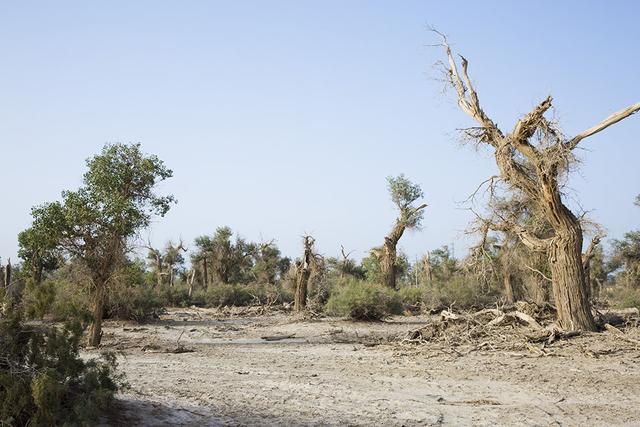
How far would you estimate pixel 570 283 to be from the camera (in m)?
15.3

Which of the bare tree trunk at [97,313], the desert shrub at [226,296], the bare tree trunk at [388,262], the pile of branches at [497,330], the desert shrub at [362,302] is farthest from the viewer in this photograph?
the desert shrub at [226,296]

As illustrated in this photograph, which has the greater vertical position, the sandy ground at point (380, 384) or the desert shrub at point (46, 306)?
the desert shrub at point (46, 306)

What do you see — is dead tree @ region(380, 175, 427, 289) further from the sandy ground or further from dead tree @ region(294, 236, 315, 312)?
the sandy ground

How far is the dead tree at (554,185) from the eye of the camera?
15.3 m

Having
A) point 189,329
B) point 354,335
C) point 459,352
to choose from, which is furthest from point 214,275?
point 459,352

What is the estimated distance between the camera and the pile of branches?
14163 mm

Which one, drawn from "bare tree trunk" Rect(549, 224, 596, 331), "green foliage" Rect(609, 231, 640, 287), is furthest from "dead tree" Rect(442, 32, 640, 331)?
"green foliage" Rect(609, 231, 640, 287)

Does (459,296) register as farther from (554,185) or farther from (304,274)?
(554,185)

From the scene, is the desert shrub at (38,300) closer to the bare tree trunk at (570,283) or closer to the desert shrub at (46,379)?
the desert shrub at (46,379)

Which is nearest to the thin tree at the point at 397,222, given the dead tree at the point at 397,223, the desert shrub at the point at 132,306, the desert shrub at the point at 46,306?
the dead tree at the point at 397,223

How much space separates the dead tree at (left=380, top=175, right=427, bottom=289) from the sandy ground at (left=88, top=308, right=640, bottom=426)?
14920 mm

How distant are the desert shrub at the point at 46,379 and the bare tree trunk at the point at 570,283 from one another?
11.5 meters

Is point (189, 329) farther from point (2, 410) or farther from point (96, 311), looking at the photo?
point (2, 410)

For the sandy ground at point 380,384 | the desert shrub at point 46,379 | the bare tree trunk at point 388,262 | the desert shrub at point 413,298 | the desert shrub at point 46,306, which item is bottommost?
the sandy ground at point 380,384
